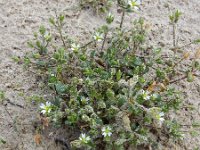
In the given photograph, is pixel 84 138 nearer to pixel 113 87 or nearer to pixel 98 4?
pixel 113 87

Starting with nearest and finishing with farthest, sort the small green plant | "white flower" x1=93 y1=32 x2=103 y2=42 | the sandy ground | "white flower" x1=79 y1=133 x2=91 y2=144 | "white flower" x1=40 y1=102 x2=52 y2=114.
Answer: "white flower" x1=79 y1=133 x2=91 y2=144 < "white flower" x1=40 y1=102 x2=52 y2=114 < the sandy ground < "white flower" x1=93 y1=32 x2=103 y2=42 < the small green plant

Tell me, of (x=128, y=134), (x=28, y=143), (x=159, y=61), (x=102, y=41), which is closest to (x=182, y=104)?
(x=159, y=61)

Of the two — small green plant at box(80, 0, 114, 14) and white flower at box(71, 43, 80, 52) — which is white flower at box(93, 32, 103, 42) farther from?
small green plant at box(80, 0, 114, 14)

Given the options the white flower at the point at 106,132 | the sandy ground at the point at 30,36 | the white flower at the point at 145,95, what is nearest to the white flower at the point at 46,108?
the sandy ground at the point at 30,36

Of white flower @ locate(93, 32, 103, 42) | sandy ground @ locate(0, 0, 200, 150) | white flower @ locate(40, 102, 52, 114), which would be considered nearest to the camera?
white flower @ locate(40, 102, 52, 114)

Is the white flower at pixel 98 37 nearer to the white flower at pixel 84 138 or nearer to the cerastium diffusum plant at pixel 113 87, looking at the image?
the cerastium diffusum plant at pixel 113 87

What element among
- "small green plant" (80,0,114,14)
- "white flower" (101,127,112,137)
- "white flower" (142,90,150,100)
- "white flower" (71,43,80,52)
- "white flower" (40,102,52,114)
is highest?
"small green plant" (80,0,114,14)

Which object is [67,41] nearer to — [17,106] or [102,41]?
[102,41]

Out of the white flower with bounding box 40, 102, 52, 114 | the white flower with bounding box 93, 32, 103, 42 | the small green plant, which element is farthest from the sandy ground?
the white flower with bounding box 93, 32, 103, 42
